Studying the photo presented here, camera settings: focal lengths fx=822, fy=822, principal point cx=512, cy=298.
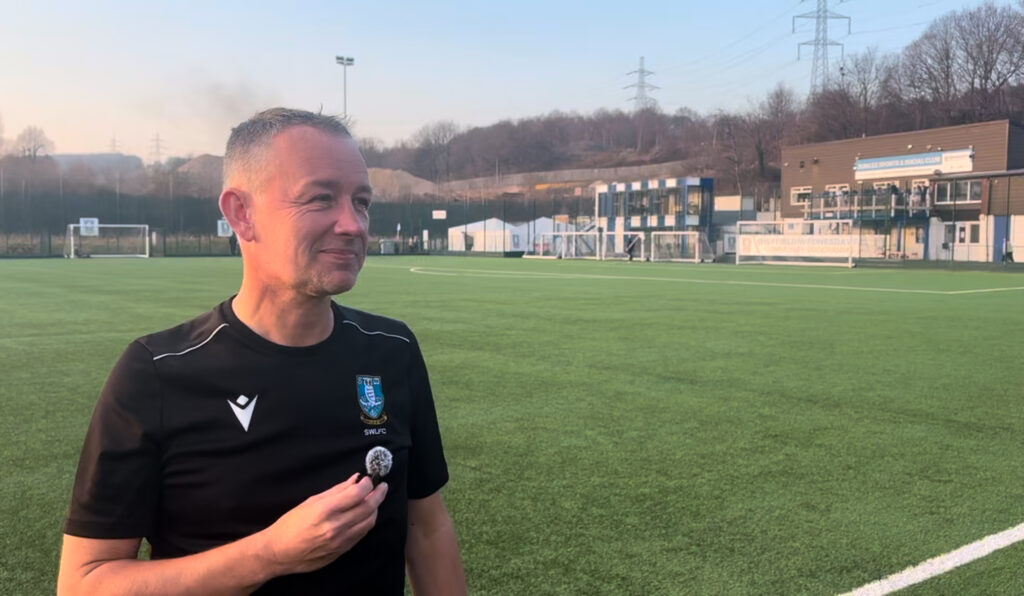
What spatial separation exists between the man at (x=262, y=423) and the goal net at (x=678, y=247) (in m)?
43.6

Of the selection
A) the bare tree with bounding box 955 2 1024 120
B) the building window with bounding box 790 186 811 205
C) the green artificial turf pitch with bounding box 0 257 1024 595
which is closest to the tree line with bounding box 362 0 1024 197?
the bare tree with bounding box 955 2 1024 120

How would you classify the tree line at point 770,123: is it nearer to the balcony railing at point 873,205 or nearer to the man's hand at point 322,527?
the balcony railing at point 873,205

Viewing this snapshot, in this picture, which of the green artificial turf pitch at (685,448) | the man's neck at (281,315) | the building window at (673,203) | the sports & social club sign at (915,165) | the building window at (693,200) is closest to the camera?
the man's neck at (281,315)

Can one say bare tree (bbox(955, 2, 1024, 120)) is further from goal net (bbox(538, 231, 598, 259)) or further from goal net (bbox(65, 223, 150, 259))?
goal net (bbox(65, 223, 150, 259))

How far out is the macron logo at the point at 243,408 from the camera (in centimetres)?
173

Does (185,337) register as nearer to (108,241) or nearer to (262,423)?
(262,423)

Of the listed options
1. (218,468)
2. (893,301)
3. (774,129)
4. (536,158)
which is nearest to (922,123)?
(774,129)

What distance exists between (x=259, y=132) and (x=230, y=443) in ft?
2.20

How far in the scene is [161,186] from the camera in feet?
194

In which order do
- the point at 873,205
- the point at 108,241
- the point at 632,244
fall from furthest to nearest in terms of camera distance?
the point at 108,241 → the point at 873,205 → the point at 632,244

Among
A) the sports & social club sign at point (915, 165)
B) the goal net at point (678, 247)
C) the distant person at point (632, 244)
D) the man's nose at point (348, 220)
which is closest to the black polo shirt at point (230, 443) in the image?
the man's nose at point (348, 220)

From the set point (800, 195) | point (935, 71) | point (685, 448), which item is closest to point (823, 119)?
point (935, 71)

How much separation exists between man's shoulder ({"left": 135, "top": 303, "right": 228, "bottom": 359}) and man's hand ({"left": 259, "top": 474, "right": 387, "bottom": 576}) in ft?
1.52

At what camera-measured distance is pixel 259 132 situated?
5.90ft
